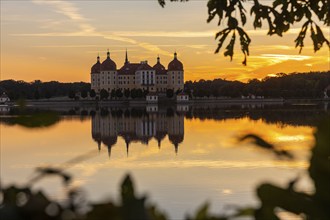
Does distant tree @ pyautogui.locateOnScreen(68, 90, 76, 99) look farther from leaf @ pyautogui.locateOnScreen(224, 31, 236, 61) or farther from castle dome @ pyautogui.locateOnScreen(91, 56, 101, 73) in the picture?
leaf @ pyautogui.locateOnScreen(224, 31, 236, 61)

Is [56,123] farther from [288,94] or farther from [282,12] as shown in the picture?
[288,94]

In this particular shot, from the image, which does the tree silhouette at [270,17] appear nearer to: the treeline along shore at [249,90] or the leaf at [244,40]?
the leaf at [244,40]

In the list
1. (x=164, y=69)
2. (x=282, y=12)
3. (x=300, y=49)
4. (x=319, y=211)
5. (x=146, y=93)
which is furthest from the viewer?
(x=164, y=69)

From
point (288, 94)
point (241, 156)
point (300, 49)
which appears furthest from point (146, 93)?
point (300, 49)

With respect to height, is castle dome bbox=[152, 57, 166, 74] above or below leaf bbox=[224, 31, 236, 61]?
above

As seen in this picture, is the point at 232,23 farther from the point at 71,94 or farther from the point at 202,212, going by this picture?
the point at 71,94

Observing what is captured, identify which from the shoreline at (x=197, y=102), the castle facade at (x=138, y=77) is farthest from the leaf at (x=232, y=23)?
the castle facade at (x=138, y=77)

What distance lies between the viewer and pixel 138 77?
365ft

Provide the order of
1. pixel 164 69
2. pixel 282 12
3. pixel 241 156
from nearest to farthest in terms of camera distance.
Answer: pixel 282 12
pixel 241 156
pixel 164 69

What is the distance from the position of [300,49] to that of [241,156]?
1821cm

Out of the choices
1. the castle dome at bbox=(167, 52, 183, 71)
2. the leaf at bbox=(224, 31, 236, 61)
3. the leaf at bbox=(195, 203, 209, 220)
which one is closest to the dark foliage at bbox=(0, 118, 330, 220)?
the leaf at bbox=(195, 203, 209, 220)

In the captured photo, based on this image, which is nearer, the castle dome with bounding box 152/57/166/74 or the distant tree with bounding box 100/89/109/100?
the distant tree with bounding box 100/89/109/100

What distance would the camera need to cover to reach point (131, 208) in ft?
1.91

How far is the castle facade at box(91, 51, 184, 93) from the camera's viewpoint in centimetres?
11044
